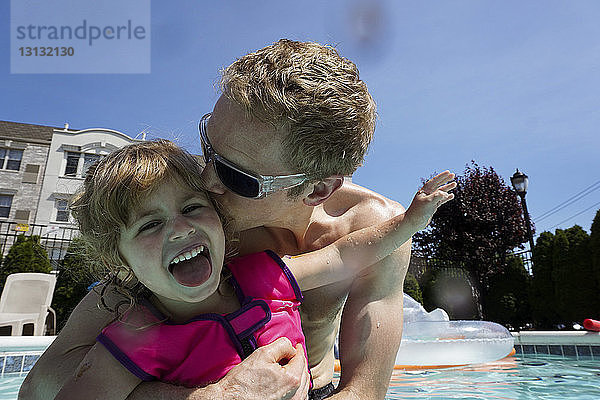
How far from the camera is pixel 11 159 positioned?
2900 centimetres

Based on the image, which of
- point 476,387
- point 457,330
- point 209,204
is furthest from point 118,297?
point 457,330

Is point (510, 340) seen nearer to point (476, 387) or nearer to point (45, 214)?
point (476, 387)

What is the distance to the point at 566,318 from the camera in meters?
12.7

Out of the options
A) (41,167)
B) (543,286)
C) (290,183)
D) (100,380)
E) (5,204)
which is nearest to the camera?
(100,380)

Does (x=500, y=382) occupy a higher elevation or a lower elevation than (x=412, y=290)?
lower

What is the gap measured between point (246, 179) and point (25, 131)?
35.9 m

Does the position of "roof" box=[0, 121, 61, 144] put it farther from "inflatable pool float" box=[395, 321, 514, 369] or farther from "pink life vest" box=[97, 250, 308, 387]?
"pink life vest" box=[97, 250, 308, 387]

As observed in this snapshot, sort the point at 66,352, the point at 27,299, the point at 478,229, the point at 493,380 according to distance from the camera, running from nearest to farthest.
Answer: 1. the point at 66,352
2. the point at 493,380
3. the point at 27,299
4. the point at 478,229

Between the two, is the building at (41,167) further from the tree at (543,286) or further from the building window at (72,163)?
the tree at (543,286)

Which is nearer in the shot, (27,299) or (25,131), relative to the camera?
(27,299)

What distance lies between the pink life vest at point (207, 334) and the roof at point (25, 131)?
32.9 metres

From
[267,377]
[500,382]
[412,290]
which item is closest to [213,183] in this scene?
[267,377]

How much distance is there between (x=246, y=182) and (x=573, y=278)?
44.7 ft

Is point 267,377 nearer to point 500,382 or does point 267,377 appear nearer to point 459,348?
point 500,382
